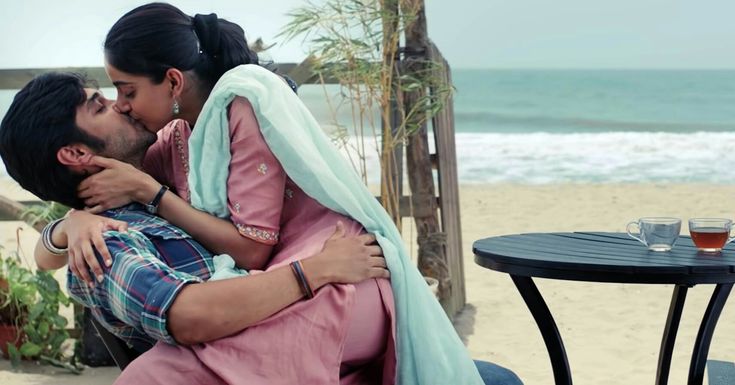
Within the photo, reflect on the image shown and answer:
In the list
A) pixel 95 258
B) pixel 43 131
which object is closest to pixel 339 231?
pixel 95 258

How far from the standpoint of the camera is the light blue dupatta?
7.25ft

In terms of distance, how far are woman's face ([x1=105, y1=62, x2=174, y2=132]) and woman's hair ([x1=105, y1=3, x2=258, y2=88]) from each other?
0.02m

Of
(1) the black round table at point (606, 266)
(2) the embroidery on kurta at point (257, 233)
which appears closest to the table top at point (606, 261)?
(1) the black round table at point (606, 266)

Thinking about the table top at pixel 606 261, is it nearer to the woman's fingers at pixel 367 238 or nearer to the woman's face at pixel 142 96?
the woman's fingers at pixel 367 238

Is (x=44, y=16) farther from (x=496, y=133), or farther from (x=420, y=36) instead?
(x=420, y=36)

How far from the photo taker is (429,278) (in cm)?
553

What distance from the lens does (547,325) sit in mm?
3467

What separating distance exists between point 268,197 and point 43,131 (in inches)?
19.2

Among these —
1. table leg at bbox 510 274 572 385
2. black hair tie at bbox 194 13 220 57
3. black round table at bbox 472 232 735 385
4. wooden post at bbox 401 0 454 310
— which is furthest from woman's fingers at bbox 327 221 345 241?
wooden post at bbox 401 0 454 310

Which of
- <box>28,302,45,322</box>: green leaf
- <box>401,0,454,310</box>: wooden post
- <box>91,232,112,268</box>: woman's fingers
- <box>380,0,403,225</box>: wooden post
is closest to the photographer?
<box>91,232,112,268</box>: woman's fingers

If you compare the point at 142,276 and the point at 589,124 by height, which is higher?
the point at 142,276

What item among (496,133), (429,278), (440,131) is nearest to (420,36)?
(440,131)

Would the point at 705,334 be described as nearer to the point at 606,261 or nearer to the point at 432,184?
the point at 606,261

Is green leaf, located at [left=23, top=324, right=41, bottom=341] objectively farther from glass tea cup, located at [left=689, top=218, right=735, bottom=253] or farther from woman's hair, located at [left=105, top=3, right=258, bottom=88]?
glass tea cup, located at [left=689, top=218, right=735, bottom=253]
